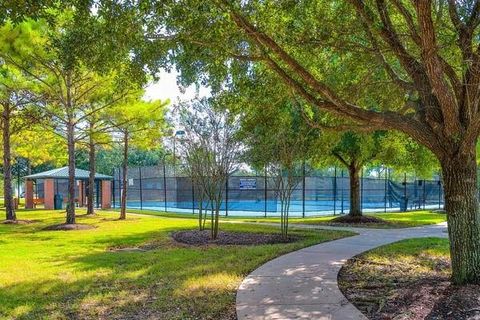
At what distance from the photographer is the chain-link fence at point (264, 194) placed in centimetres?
2530

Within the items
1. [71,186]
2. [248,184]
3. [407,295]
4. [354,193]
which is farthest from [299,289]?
[248,184]

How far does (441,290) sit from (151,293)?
376 cm

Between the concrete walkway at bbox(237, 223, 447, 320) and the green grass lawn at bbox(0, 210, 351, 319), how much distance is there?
0.88 feet

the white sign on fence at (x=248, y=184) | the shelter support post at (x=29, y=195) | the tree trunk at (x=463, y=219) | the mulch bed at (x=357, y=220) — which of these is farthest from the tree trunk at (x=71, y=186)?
the shelter support post at (x=29, y=195)

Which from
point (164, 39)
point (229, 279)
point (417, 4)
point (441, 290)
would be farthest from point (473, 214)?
point (164, 39)

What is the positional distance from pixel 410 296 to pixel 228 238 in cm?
734

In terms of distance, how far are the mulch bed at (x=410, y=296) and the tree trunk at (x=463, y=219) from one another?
0.23 meters

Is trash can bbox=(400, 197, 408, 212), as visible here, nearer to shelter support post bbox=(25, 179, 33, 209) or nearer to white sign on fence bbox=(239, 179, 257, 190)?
white sign on fence bbox=(239, 179, 257, 190)

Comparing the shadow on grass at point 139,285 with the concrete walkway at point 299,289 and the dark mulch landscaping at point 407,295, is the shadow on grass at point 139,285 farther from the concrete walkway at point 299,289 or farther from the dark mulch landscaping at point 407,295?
the dark mulch landscaping at point 407,295

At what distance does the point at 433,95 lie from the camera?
22.5ft

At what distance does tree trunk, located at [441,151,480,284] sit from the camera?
6.49 m

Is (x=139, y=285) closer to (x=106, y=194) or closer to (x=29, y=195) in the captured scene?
(x=106, y=194)

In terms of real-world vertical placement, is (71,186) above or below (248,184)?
above

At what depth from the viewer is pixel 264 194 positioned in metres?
24.9
